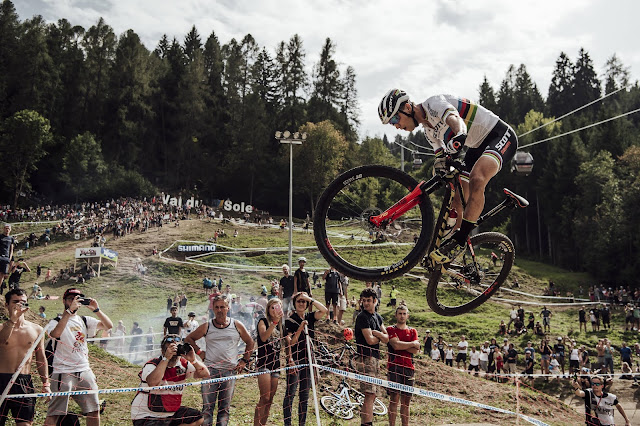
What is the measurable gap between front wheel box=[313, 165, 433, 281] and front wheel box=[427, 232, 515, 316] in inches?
17.7

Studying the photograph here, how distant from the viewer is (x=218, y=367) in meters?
6.61

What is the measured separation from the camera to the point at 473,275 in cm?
530

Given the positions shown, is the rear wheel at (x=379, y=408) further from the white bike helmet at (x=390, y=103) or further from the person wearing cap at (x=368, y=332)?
the white bike helmet at (x=390, y=103)

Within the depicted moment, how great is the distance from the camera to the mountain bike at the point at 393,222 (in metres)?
4.83

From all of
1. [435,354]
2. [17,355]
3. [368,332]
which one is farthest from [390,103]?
[435,354]

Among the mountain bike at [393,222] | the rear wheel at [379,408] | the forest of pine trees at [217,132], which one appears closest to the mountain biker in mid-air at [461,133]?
the mountain bike at [393,222]

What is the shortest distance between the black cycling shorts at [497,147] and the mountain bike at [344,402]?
6.32 metres

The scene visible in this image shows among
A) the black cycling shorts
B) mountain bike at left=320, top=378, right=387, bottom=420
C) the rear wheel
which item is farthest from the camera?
the rear wheel

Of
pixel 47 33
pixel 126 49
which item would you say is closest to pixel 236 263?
pixel 126 49

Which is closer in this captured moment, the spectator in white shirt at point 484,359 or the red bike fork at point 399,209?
the red bike fork at point 399,209

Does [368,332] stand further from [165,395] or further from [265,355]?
[165,395]

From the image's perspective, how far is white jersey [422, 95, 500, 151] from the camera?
4809 mm

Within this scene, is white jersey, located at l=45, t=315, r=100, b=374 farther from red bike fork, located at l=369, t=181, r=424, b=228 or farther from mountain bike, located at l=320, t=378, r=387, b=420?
mountain bike, located at l=320, t=378, r=387, b=420

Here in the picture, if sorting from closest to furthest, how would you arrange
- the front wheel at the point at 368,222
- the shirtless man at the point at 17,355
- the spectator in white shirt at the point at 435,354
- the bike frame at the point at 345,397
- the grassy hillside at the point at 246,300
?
the front wheel at the point at 368,222
the shirtless man at the point at 17,355
the bike frame at the point at 345,397
the grassy hillside at the point at 246,300
the spectator in white shirt at the point at 435,354
